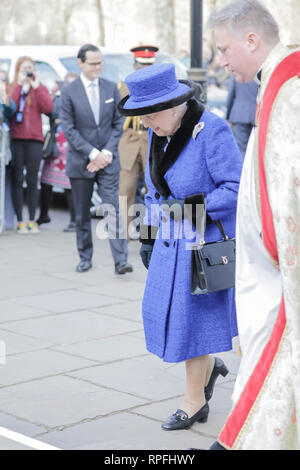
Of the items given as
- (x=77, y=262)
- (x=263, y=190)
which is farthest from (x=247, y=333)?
(x=77, y=262)

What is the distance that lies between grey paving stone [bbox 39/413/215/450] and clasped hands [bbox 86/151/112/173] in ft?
13.6

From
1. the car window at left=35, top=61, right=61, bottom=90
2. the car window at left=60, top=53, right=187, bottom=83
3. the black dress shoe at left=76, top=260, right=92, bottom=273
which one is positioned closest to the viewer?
the black dress shoe at left=76, top=260, right=92, bottom=273

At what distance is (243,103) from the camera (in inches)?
451

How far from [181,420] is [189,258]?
789 mm

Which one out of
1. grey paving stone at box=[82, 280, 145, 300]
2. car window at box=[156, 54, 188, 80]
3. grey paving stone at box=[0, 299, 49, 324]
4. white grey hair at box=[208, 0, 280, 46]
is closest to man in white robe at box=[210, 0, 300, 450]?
white grey hair at box=[208, 0, 280, 46]

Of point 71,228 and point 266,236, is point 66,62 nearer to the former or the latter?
point 71,228

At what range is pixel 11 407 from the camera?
475cm

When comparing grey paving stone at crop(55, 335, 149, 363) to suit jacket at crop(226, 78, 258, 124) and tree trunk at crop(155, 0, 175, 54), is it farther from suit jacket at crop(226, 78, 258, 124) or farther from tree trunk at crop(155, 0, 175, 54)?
tree trunk at crop(155, 0, 175, 54)

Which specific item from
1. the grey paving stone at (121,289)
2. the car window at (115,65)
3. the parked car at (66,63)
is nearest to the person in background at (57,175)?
the parked car at (66,63)

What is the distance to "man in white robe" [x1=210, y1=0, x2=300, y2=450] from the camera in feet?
9.59

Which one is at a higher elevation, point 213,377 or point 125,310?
point 213,377

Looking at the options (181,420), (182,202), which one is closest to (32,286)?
(181,420)

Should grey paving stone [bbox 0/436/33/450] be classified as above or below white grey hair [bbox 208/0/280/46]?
below
